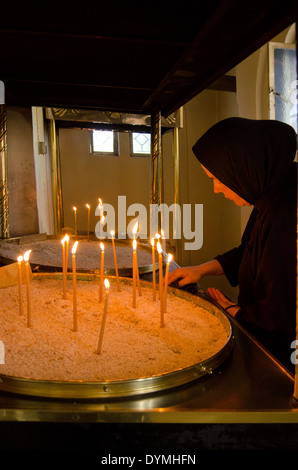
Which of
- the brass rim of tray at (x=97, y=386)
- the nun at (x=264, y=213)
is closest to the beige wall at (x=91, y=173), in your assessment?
the nun at (x=264, y=213)

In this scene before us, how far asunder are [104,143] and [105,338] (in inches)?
253

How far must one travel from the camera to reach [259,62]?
12.8 ft

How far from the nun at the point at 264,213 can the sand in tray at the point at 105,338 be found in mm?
202

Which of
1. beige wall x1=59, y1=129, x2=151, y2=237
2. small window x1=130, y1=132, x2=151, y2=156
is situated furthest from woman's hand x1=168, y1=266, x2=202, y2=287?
small window x1=130, y1=132, x2=151, y2=156

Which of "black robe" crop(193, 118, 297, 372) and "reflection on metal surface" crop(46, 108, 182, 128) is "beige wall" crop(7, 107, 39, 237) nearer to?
"reflection on metal surface" crop(46, 108, 182, 128)

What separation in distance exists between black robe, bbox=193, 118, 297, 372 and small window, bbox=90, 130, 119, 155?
18.6 ft

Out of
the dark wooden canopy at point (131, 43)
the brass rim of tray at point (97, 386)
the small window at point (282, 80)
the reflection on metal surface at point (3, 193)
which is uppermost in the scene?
the small window at point (282, 80)

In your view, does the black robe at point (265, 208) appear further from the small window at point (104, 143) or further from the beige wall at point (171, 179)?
the small window at point (104, 143)

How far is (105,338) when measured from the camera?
800 millimetres

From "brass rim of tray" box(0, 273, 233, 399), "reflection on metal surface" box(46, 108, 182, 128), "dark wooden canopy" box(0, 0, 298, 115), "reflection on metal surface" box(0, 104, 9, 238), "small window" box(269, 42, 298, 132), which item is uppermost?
"small window" box(269, 42, 298, 132)

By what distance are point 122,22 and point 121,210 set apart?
650cm

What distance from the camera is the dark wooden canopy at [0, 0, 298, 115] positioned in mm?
795

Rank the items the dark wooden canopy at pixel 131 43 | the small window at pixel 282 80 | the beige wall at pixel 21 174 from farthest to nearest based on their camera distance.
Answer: the small window at pixel 282 80 → the beige wall at pixel 21 174 → the dark wooden canopy at pixel 131 43

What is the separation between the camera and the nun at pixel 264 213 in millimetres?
1047
